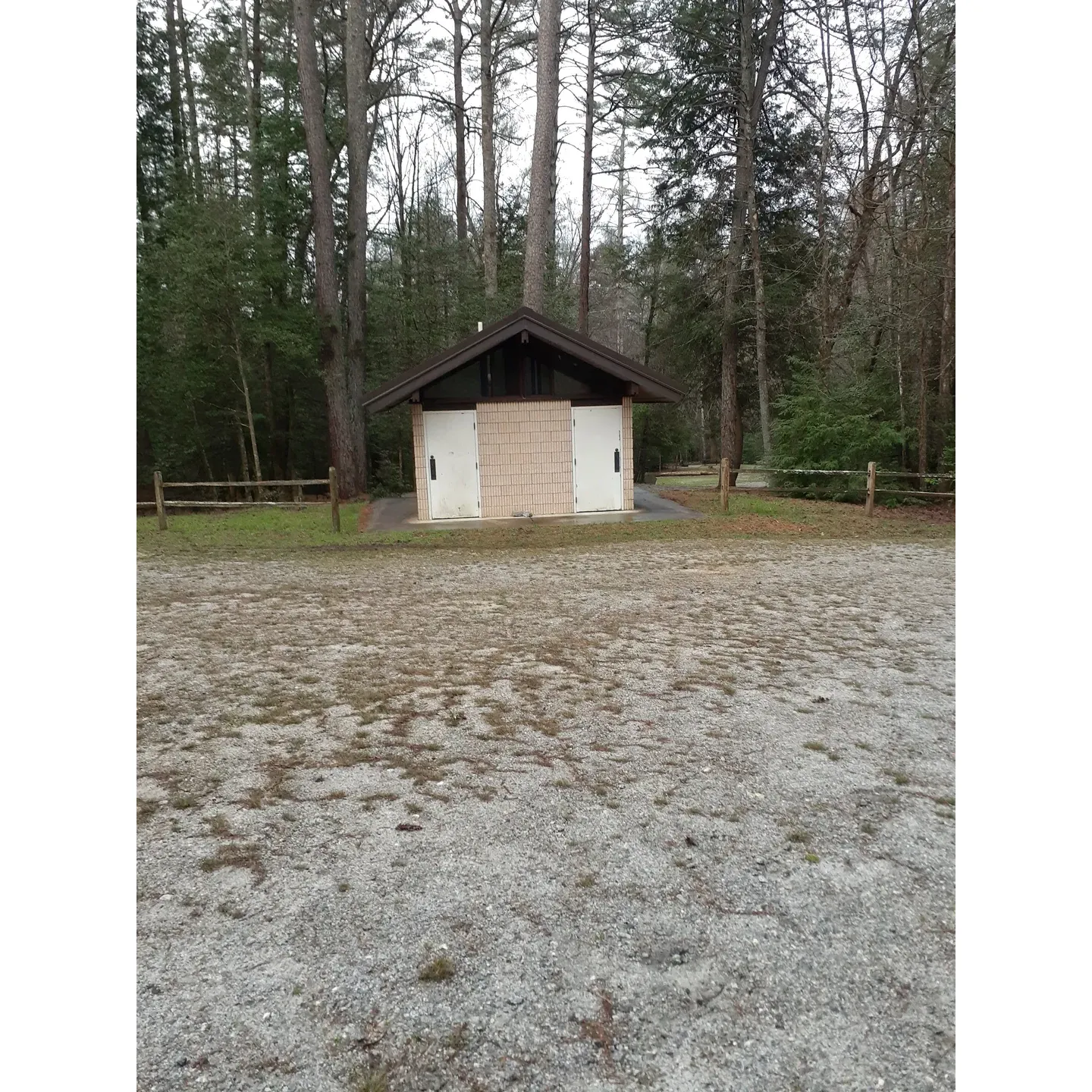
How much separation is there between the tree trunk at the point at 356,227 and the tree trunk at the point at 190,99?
413cm

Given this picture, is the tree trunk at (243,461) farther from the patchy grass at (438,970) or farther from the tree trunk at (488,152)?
the patchy grass at (438,970)

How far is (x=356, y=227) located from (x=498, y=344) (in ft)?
24.0

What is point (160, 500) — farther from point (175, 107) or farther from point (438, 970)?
point (175, 107)

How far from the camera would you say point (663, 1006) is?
1.72 meters

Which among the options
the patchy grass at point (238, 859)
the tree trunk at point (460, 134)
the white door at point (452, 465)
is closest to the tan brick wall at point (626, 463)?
the white door at point (452, 465)

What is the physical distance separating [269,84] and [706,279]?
42.1ft

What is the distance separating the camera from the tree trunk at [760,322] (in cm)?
1738

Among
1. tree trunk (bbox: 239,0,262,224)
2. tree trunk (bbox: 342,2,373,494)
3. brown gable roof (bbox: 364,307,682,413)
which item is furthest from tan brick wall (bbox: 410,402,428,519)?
tree trunk (bbox: 239,0,262,224)

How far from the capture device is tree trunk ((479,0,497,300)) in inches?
772

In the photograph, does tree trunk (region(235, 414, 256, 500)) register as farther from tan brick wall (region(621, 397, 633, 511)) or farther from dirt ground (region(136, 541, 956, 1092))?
dirt ground (region(136, 541, 956, 1092))

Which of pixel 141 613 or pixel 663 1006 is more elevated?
pixel 141 613

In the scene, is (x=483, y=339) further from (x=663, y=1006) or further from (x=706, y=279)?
(x=663, y=1006)

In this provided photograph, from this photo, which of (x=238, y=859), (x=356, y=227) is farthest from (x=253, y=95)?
(x=238, y=859)

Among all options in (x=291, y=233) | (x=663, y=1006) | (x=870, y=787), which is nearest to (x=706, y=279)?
(x=291, y=233)
